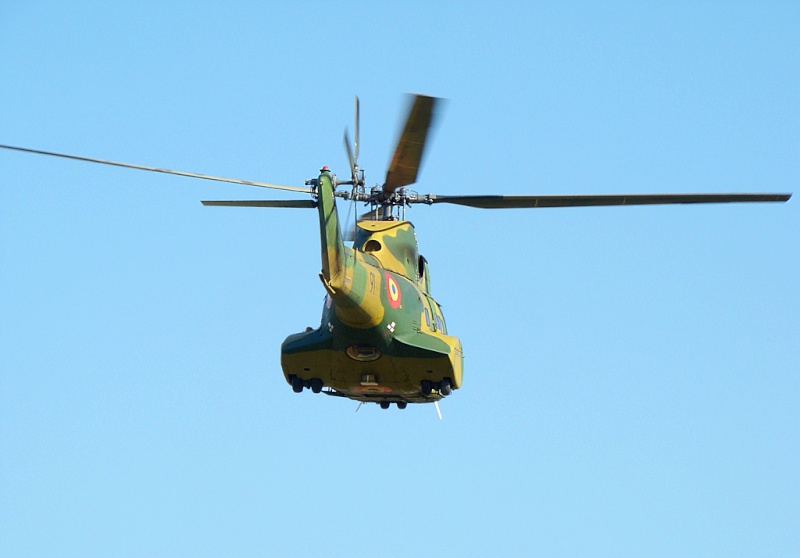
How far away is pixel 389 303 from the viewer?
108 ft

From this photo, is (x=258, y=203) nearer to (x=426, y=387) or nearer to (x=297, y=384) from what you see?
(x=297, y=384)

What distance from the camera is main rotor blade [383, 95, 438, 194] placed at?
3250 centimetres

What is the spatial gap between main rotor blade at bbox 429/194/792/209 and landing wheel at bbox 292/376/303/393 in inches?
259

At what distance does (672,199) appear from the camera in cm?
3356

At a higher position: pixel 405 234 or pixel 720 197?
pixel 720 197

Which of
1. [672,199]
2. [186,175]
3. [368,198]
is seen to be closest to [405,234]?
[368,198]

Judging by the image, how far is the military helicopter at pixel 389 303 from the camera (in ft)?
106

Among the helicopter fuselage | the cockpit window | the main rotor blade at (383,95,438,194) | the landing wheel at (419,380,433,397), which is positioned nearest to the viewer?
the helicopter fuselage

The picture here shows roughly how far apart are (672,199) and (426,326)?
7.25m

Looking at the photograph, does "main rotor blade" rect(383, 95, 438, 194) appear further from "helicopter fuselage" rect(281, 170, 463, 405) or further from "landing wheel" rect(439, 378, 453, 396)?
"landing wheel" rect(439, 378, 453, 396)

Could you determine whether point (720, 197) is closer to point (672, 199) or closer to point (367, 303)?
point (672, 199)

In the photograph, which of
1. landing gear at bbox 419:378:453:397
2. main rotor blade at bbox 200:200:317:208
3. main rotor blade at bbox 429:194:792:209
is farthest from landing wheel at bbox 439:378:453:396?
main rotor blade at bbox 200:200:317:208

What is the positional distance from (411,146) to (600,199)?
201 inches

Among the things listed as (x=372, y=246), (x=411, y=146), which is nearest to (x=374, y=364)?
(x=372, y=246)
